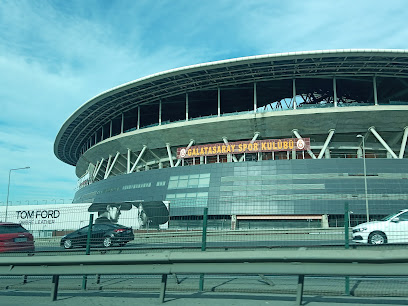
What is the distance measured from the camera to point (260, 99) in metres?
50.9

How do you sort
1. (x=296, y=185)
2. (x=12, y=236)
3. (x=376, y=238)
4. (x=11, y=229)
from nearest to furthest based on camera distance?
1. (x=12, y=236)
2. (x=11, y=229)
3. (x=376, y=238)
4. (x=296, y=185)

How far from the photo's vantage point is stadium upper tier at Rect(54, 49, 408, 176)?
38.7 m

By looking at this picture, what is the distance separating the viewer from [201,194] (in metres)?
41.2

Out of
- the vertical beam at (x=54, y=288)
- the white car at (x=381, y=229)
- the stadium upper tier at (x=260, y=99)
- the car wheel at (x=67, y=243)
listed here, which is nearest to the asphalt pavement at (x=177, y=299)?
the vertical beam at (x=54, y=288)

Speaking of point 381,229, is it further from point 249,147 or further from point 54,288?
point 249,147

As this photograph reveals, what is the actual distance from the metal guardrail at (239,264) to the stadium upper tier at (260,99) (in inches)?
1317

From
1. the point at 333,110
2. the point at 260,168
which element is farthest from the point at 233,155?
the point at 333,110

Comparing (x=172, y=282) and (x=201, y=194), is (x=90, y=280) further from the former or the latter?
Answer: (x=201, y=194)

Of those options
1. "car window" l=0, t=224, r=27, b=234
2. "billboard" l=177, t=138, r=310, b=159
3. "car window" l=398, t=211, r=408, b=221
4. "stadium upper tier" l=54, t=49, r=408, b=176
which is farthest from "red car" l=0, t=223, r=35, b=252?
"billboard" l=177, t=138, r=310, b=159

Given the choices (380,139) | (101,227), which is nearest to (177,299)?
(101,227)

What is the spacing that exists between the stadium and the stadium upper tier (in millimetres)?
129

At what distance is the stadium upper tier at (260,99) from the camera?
3869 centimetres

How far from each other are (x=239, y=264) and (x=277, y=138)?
128 ft

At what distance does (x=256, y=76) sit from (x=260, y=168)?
10151 mm
